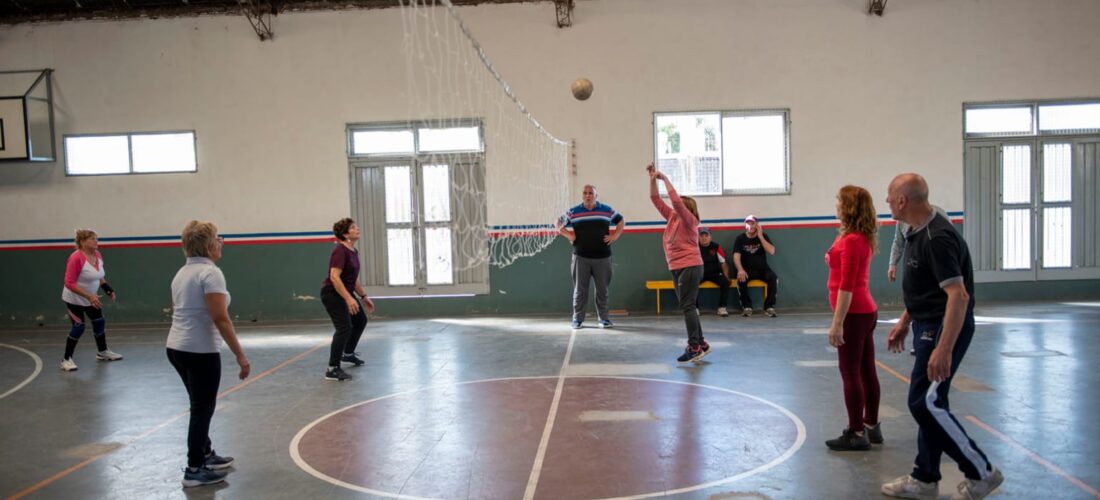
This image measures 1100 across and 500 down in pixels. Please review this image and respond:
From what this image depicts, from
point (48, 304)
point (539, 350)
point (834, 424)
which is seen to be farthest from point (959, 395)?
point (48, 304)

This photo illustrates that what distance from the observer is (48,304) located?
11.7 m

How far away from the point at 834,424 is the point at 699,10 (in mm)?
7805

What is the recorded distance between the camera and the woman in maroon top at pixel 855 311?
3.89 metres

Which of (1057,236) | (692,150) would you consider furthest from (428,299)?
(1057,236)

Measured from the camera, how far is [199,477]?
13.0 feet

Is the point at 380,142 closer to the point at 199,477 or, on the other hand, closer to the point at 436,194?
the point at 436,194

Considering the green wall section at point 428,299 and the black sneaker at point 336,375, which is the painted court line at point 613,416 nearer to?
the black sneaker at point 336,375

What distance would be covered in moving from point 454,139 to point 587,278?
10.9 ft

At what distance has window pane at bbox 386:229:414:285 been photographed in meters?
11.5

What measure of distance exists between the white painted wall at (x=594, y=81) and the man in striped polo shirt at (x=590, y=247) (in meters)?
1.82

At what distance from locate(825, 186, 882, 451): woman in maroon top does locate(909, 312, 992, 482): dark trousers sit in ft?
1.88

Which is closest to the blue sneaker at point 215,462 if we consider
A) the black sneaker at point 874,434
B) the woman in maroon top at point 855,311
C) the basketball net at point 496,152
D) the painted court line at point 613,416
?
the painted court line at point 613,416

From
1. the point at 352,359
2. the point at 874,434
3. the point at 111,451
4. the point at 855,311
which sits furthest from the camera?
the point at 352,359

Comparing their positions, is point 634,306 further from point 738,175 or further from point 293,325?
point 293,325
